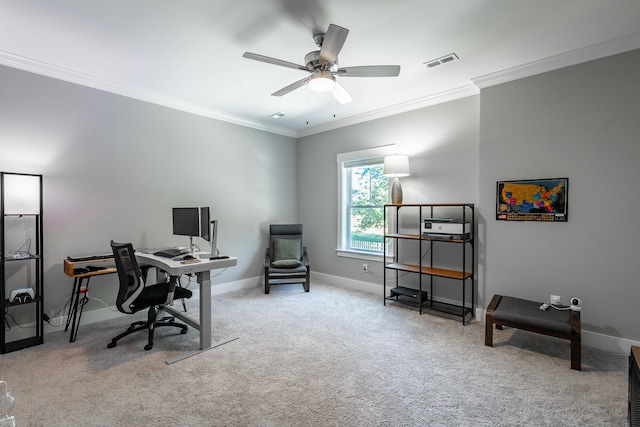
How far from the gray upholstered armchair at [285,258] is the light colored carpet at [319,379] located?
120 cm

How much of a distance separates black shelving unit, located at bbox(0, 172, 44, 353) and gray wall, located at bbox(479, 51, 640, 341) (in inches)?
183

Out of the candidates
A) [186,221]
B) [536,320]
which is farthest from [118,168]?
[536,320]

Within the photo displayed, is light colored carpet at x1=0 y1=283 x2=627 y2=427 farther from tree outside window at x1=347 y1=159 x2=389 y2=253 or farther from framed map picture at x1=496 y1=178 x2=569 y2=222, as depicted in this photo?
tree outside window at x1=347 y1=159 x2=389 y2=253

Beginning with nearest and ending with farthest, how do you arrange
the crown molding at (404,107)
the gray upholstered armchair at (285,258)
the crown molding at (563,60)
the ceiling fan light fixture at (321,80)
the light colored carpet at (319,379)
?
the light colored carpet at (319,379) → the ceiling fan light fixture at (321,80) → the crown molding at (563,60) → the crown molding at (404,107) → the gray upholstered armchair at (285,258)

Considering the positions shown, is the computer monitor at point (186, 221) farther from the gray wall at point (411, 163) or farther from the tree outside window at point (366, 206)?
the tree outside window at point (366, 206)

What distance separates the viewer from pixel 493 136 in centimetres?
335

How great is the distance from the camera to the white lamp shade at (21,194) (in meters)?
2.72

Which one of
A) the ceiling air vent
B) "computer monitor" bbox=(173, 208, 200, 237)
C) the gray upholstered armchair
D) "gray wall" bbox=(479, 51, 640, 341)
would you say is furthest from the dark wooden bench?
"computer monitor" bbox=(173, 208, 200, 237)

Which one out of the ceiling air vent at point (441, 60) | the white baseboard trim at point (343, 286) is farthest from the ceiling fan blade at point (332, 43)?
the white baseboard trim at point (343, 286)

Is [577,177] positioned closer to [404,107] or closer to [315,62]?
[404,107]

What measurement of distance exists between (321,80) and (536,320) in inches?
107

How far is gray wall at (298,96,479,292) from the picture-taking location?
Answer: 371cm

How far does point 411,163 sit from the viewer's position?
13.7 ft

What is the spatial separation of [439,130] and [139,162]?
3.85 metres
